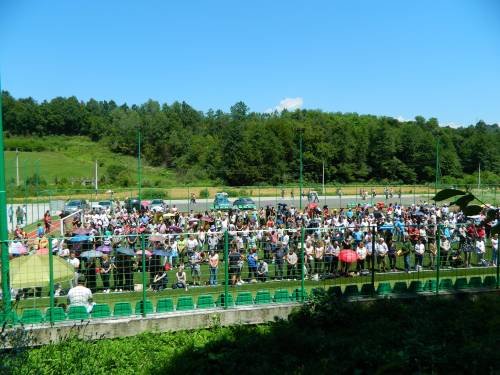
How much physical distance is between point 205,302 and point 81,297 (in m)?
2.66

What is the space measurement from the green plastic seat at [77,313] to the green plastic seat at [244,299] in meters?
3.27

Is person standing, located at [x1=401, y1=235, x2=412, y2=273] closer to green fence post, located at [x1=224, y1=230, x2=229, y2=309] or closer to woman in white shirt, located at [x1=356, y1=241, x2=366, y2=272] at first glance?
woman in white shirt, located at [x1=356, y1=241, x2=366, y2=272]

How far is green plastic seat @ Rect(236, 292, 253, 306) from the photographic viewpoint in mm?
10852

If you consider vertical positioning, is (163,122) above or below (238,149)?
above

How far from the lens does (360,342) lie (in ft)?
26.3

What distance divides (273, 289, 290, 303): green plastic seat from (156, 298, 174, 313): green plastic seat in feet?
7.92

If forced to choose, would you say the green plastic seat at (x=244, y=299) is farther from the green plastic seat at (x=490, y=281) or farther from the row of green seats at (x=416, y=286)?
the green plastic seat at (x=490, y=281)

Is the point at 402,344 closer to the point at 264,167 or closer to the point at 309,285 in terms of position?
the point at 309,285

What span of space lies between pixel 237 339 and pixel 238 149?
63778 mm

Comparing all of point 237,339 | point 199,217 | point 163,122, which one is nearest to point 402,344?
point 237,339

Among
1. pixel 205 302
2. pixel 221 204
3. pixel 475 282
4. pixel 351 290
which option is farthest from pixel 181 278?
pixel 221 204

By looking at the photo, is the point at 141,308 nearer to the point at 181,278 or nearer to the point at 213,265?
the point at 181,278

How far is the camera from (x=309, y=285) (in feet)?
37.9

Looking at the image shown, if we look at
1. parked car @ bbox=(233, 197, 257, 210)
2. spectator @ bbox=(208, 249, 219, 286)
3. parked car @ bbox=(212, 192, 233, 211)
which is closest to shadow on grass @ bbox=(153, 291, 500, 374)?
spectator @ bbox=(208, 249, 219, 286)
